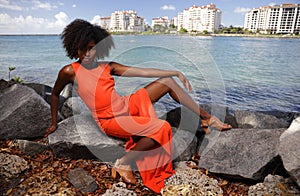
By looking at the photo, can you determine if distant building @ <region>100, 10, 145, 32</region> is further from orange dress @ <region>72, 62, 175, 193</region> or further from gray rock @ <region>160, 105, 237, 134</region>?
gray rock @ <region>160, 105, 237, 134</region>

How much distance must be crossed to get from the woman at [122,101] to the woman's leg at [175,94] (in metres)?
0.01

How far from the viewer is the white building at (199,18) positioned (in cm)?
9009

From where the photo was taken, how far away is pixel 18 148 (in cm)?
278

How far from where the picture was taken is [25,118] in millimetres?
2885

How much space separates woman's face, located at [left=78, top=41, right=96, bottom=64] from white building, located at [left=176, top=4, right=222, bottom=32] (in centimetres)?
9025

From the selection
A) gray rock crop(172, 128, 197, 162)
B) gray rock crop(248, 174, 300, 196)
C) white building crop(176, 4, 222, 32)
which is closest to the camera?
gray rock crop(248, 174, 300, 196)

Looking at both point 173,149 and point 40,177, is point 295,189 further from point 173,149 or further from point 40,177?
point 40,177

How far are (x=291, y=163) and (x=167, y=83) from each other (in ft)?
4.59

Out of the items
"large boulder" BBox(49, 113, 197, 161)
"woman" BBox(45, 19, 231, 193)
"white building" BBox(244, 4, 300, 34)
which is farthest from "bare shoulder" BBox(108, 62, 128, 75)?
"white building" BBox(244, 4, 300, 34)

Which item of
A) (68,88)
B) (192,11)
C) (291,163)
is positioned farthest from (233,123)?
(192,11)

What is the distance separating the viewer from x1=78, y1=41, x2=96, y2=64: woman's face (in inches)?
96.7

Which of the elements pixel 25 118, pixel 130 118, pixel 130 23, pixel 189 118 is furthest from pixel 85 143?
pixel 130 23

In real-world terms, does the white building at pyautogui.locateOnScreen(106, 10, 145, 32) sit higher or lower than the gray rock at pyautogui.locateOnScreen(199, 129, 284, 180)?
higher

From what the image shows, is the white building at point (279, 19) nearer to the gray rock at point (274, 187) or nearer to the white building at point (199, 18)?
the white building at point (199, 18)
